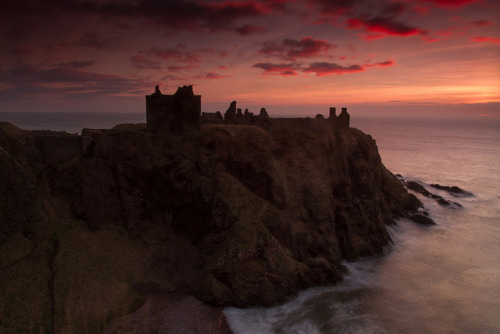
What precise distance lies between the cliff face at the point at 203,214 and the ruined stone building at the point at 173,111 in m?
1.67

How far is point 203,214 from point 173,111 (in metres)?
13.1

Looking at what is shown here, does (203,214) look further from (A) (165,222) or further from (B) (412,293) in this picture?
(B) (412,293)

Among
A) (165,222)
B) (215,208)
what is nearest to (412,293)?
(215,208)

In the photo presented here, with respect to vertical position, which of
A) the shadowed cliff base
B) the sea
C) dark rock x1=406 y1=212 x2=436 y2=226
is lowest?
the sea

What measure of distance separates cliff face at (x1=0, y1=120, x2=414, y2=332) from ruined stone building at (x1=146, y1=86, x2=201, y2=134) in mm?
1672

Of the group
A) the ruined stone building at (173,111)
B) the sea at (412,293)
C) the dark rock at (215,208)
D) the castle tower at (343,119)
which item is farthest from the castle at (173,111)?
the castle tower at (343,119)

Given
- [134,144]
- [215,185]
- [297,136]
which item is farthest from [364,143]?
[134,144]

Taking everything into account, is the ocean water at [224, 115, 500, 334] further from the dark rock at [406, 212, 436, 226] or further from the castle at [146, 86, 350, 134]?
the castle at [146, 86, 350, 134]

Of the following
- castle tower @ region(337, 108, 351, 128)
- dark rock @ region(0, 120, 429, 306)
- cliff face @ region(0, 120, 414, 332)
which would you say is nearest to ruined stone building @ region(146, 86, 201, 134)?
dark rock @ region(0, 120, 429, 306)

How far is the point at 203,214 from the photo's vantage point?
111 feet

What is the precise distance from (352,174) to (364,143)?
842 centimetres

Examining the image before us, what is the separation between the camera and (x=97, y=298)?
83.7 feet

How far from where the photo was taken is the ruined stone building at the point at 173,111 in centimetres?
3666

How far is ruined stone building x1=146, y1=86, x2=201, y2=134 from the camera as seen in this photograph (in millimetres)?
36656
